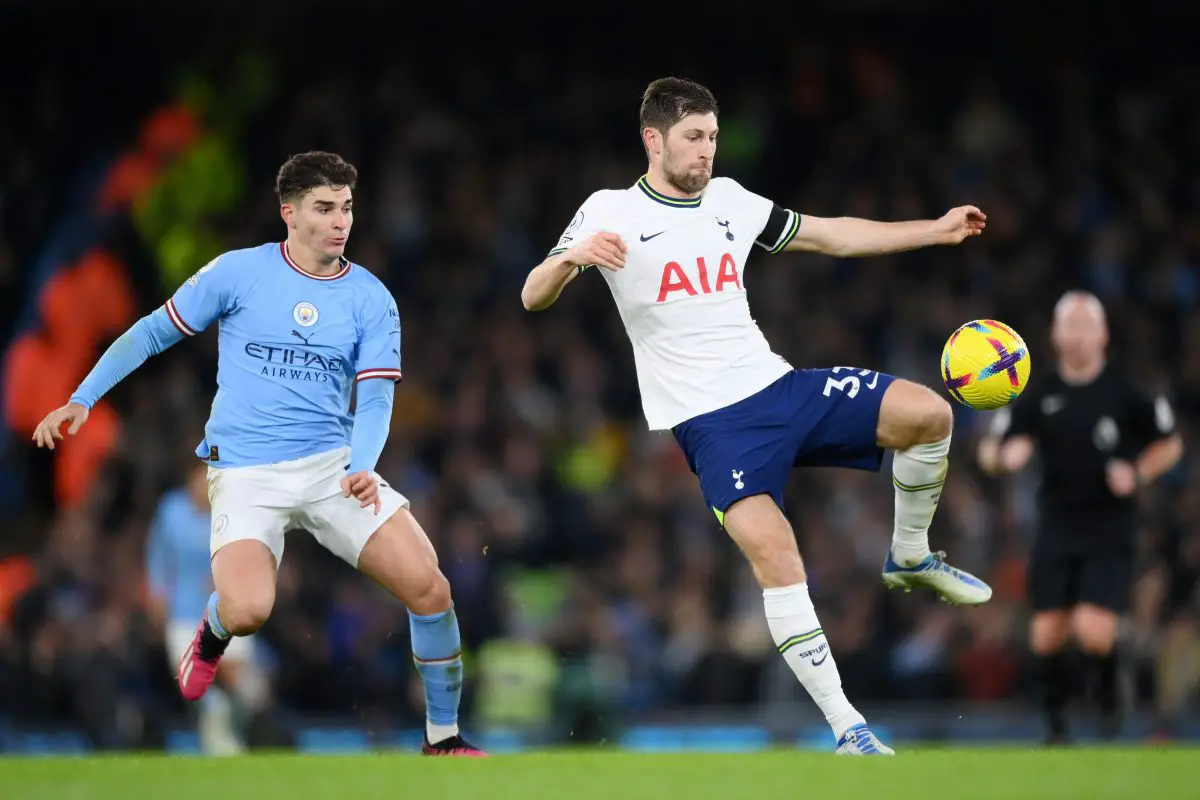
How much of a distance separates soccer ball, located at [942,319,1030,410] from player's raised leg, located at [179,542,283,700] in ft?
9.91

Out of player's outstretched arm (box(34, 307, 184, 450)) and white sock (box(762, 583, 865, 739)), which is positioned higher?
player's outstretched arm (box(34, 307, 184, 450))

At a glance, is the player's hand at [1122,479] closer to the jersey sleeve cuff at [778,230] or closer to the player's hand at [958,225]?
the player's hand at [958,225]

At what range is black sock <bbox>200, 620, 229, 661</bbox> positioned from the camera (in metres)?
7.75

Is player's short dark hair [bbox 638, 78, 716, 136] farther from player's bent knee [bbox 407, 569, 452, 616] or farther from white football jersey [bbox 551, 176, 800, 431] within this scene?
player's bent knee [bbox 407, 569, 452, 616]

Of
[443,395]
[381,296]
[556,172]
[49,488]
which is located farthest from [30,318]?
[381,296]

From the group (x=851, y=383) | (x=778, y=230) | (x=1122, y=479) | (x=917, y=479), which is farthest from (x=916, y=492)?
(x=1122, y=479)

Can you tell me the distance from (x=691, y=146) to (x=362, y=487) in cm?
195

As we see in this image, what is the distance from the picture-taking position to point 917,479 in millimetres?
7539

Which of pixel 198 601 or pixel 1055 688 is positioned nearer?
pixel 1055 688

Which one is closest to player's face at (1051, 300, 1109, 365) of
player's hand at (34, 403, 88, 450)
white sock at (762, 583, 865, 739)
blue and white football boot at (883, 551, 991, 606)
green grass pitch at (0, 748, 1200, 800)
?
blue and white football boot at (883, 551, 991, 606)

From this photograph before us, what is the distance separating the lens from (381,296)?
771cm

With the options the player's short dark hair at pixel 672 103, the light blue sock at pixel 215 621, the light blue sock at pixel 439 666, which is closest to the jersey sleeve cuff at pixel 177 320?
the light blue sock at pixel 215 621

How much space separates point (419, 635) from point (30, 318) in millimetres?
9562

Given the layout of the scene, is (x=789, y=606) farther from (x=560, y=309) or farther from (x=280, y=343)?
(x=560, y=309)
